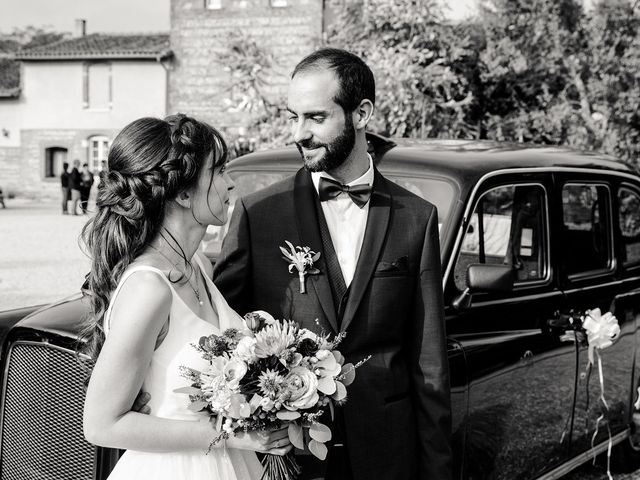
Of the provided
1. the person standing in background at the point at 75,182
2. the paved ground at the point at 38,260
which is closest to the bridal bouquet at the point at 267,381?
the paved ground at the point at 38,260

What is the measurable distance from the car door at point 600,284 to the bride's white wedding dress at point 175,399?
250cm

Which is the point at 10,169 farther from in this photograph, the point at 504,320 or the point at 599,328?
the point at 504,320

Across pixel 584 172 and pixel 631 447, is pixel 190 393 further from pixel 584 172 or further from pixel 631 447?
pixel 631 447

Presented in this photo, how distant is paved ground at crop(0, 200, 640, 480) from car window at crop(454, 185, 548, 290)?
182 centimetres

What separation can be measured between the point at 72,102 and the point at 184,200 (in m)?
37.7

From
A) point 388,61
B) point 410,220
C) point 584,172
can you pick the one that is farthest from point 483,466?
point 388,61

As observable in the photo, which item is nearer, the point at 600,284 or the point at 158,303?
the point at 158,303

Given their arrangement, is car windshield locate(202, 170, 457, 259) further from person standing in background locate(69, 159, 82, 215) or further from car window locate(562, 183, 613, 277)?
person standing in background locate(69, 159, 82, 215)

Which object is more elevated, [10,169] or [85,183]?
[85,183]

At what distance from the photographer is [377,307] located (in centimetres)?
276

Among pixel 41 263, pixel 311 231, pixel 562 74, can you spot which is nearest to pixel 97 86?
pixel 41 263

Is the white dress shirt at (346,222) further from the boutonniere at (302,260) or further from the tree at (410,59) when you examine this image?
the tree at (410,59)

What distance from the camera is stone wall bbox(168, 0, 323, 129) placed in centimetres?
3144

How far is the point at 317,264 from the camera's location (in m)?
2.77
